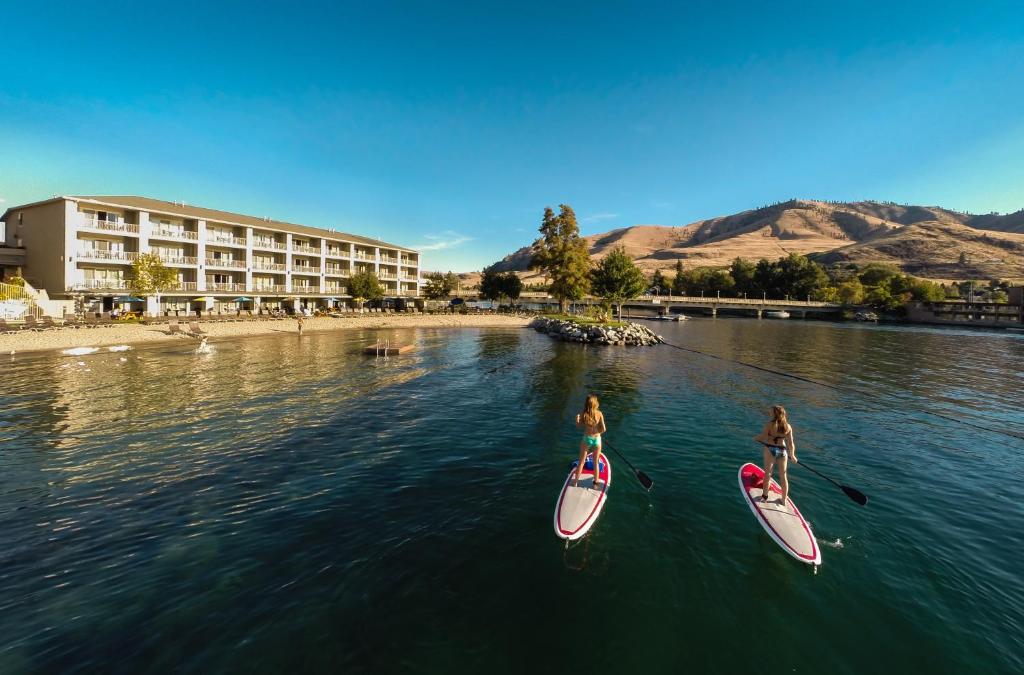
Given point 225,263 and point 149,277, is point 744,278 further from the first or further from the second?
point 149,277

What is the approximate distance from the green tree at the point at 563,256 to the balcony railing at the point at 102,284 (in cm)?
6690

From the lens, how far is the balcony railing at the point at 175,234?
6146 centimetres

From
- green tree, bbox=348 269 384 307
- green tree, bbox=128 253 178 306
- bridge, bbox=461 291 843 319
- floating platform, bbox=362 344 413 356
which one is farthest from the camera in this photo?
bridge, bbox=461 291 843 319

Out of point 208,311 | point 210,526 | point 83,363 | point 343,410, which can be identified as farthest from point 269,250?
point 210,526

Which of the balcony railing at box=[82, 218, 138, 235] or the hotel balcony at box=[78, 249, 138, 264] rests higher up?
the balcony railing at box=[82, 218, 138, 235]

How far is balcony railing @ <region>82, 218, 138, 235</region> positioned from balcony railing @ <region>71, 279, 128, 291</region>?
6.97 meters

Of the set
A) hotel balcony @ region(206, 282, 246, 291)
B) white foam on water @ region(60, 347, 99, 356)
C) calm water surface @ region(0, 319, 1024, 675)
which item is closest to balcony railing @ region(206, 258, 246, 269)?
hotel balcony @ region(206, 282, 246, 291)

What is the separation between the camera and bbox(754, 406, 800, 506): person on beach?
36.0 feet

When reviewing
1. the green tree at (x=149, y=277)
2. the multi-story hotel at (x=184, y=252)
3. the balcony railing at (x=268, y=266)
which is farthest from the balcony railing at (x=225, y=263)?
the green tree at (x=149, y=277)

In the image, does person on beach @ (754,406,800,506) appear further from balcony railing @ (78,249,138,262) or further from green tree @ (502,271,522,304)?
green tree @ (502,271,522,304)

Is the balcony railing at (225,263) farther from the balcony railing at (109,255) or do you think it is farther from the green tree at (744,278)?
the green tree at (744,278)

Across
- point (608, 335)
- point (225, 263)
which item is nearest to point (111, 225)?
point (225, 263)

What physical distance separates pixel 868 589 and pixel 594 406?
280 inches

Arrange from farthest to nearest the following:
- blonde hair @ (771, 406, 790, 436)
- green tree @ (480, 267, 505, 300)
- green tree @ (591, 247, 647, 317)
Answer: green tree @ (480, 267, 505, 300) < green tree @ (591, 247, 647, 317) < blonde hair @ (771, 406, 790, 436)
